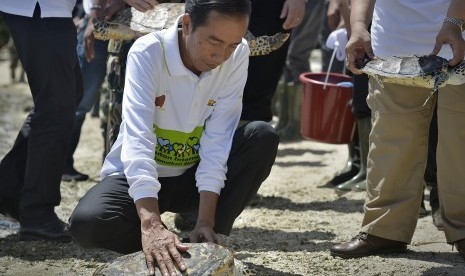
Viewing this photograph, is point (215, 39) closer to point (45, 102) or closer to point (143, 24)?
point (143, 24)

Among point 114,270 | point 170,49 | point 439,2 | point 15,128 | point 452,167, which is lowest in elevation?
point 15,128

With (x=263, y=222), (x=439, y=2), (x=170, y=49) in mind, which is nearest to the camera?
(x=170, y=49)

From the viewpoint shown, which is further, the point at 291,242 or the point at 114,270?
the point at 291,242

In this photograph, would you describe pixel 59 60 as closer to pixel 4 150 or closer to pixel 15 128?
pixel 4 150

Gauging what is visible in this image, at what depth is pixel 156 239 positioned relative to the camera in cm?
318

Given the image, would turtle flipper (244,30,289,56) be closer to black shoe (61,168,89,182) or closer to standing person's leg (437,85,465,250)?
standing person's leg (437,85,465,250)

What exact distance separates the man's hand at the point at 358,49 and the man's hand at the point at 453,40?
442 mm

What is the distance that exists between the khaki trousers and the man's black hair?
0.85 metres

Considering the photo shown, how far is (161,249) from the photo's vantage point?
3143 millimetres

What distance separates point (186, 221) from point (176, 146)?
0.94m

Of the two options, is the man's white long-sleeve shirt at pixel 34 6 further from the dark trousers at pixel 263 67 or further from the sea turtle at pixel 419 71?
the sea turtle at pixel 419 71

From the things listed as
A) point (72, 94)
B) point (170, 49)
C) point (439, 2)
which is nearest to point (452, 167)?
point (439, 2)

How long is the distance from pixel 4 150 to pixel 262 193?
7.55 feet

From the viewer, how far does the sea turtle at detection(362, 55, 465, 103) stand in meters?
3.50
